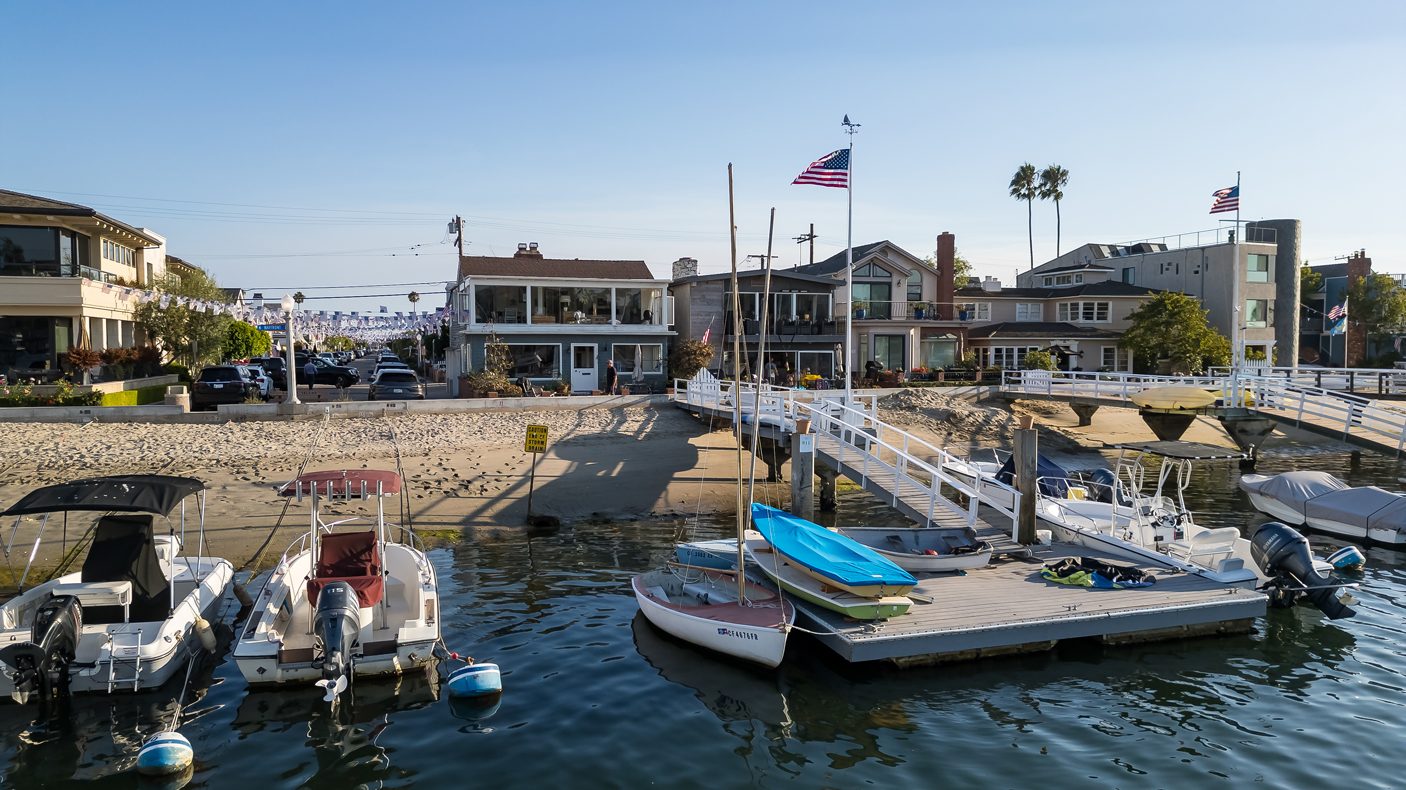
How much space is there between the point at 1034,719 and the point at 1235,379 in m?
26.6

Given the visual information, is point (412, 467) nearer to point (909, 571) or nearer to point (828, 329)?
point (909, 571)

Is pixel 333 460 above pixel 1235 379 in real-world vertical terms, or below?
below

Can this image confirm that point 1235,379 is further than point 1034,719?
Yes

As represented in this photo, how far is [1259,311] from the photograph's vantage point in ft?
194

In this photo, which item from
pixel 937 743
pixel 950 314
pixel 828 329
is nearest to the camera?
pixel 937 743

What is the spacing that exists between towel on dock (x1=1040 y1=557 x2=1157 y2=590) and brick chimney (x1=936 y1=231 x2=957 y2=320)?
131ft

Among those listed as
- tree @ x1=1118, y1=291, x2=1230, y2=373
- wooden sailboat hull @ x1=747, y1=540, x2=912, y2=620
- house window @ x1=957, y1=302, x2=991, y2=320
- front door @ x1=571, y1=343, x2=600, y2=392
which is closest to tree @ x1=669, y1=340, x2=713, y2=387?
front door @ x1=571, y1=343, x2=600, y2=392

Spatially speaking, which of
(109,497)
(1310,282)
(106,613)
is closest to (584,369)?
(109,497)

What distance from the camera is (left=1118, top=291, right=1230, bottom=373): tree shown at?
4972cm

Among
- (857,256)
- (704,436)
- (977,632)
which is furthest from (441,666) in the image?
(857,256)

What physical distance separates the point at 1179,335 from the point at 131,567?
169 ft

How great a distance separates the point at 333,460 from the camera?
84.7 feet

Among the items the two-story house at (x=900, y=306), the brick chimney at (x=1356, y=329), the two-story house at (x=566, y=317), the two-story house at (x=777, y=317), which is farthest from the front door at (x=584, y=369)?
the brick chimney at (x=1356, y=329)

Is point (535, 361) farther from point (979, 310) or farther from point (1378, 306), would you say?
point (1378, 306)
